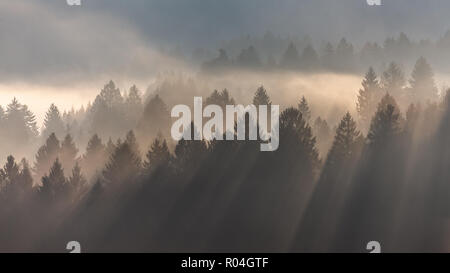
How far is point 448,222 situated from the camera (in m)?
54.9

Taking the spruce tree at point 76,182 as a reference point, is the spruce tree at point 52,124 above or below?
above

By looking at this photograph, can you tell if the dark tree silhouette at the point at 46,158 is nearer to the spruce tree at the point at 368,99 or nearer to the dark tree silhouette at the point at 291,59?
the spruce tree at the point at 368,99

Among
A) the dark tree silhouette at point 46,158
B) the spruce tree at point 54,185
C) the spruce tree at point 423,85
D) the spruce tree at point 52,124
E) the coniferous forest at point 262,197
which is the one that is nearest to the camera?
the coniferous forest at point 262,197

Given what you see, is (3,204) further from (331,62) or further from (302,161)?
(331,62)

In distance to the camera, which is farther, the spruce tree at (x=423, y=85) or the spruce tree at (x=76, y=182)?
the spruce tree at (x=423, y=85)

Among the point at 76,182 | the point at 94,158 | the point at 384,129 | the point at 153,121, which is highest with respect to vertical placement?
the point at 153,121

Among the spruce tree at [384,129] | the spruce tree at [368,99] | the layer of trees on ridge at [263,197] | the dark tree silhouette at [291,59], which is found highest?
the dark tree silhouette at [291,59]

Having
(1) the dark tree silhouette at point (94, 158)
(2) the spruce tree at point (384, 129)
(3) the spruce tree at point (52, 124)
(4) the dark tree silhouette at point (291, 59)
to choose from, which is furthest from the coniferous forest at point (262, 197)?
(4) the dark tree silhouette at point (291, 59)

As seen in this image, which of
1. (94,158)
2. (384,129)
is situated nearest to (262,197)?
(384,129)

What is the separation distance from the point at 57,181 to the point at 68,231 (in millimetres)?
9510

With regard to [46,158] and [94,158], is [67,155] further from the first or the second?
[94,158]
